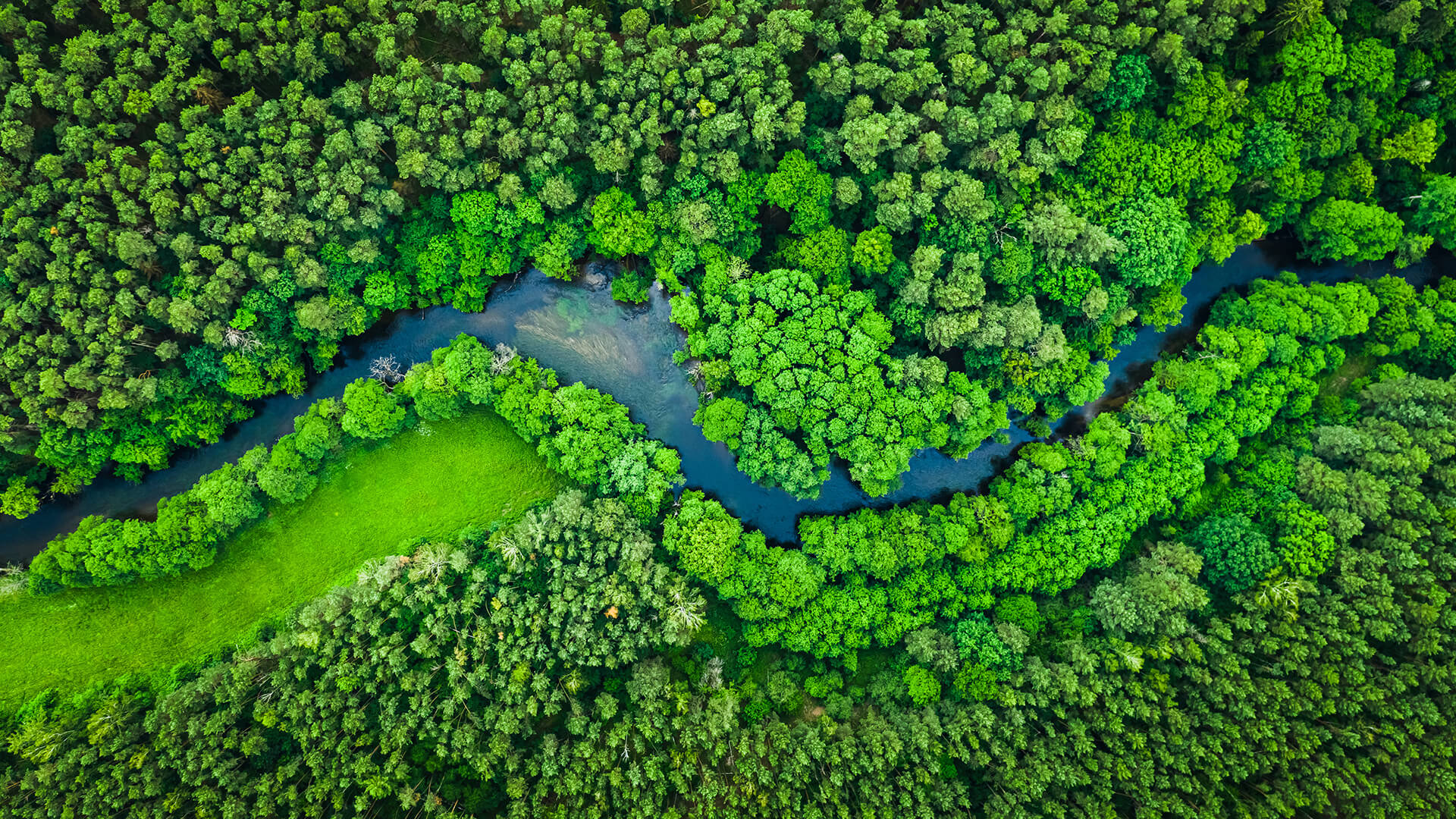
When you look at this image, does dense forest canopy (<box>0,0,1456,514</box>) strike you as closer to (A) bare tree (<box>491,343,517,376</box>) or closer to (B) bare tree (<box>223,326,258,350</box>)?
(B) bare tree (<box>223,326,258,350</box>)

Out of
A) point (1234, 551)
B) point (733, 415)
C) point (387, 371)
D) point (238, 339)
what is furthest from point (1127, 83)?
point (238, 339)

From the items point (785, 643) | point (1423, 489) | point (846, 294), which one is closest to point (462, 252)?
point (846, 294)

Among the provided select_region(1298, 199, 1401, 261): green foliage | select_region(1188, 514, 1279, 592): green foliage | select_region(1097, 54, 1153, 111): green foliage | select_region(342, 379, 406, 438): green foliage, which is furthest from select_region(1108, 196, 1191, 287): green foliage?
select_region(342, 379, 406, 438): green foliage

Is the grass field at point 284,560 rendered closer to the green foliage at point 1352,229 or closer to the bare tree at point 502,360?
the bare tree at point 502,360

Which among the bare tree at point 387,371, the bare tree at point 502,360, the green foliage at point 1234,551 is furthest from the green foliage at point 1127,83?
the bare tree at point 387,371

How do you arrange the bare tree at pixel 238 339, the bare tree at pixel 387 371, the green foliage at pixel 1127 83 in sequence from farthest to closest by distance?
the bare tree at pixel 387 371
the bare tree at pixel 238 339
the green foliage at pixel 1127 83

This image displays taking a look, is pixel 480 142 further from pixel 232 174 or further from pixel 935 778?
pixel 935 778
